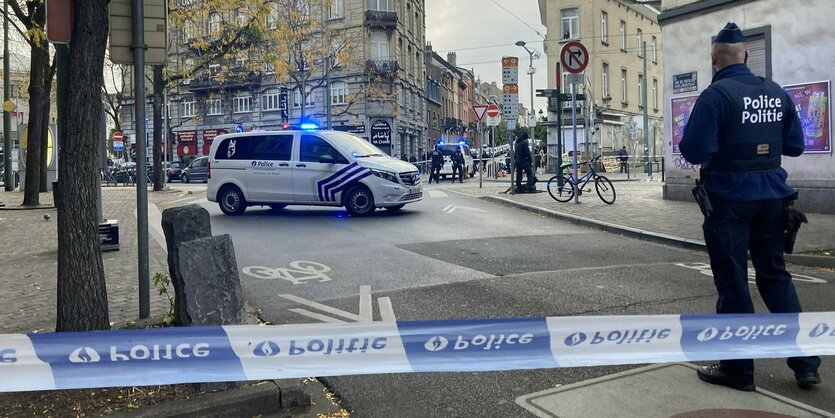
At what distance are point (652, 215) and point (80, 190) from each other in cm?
1072

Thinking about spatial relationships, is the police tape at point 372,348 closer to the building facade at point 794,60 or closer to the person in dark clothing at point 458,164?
the building facade at point 794,60

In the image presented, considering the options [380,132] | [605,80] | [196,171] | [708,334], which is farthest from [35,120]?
[605,80]

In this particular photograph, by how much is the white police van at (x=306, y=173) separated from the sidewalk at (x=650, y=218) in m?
3.41

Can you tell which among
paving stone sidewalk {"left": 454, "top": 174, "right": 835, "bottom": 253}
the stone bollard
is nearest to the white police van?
paving stone sidewalk {"left": 454, "top": 174, "right": 835, "bottom": 253}

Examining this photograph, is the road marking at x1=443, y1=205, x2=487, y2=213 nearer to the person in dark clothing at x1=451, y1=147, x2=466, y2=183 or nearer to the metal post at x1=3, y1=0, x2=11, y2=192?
the person in dark clothing at x1=451, y1=147, x2=466, y2=183

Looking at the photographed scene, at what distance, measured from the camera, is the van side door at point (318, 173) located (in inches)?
525

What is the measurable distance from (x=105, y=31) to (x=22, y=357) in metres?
2.30

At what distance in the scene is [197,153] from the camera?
Result: 55875mm

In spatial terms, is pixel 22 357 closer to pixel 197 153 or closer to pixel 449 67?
pixel 197 153

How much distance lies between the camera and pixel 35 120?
1783 centimetres

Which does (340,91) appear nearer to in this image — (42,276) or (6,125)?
(6,125)

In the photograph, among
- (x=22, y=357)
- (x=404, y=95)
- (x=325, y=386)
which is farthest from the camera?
(x=404, y=95)

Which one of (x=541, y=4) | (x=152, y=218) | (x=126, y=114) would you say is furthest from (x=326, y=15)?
(x=152, y=218)

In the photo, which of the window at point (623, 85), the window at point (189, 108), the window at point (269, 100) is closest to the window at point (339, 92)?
the window at point (269, 100)
